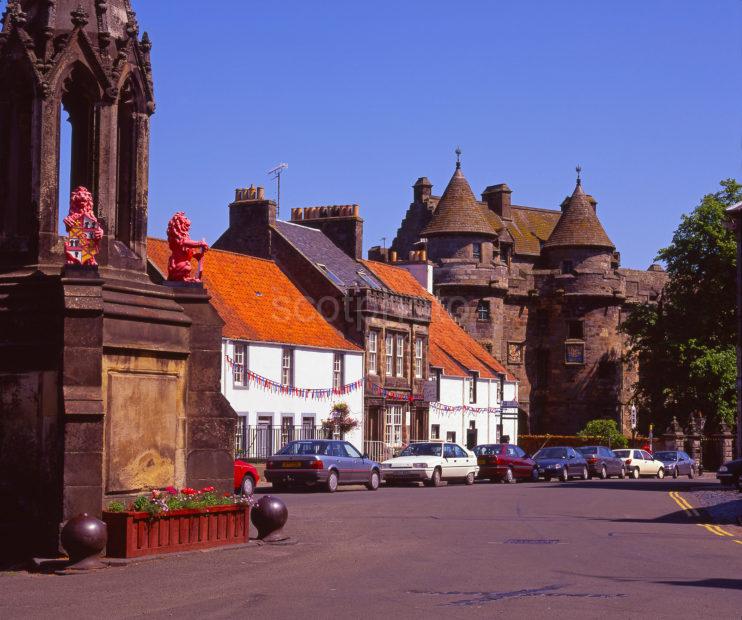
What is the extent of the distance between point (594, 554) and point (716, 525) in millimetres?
8025

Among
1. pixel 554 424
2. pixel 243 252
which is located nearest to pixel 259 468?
pixel 243 252

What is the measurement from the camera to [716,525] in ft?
83.6

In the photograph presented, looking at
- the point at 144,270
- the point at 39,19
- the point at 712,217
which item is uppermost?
the point at 712,217

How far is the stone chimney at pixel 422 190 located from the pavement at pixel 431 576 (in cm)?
7303

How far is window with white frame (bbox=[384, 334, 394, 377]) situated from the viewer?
5897cm

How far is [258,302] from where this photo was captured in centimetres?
5231

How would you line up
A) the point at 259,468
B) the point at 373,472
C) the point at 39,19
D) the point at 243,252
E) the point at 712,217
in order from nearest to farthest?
the point at 39,19, the point at 373,472, the point at 259,468, the point at 243,252, the point at 712,217

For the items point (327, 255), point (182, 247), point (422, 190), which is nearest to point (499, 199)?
point (422, 190)

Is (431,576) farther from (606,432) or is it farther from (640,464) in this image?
(606,432)

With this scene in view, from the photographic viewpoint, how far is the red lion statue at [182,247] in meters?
19.5

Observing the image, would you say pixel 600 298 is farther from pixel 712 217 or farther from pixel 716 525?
pixel 716 525

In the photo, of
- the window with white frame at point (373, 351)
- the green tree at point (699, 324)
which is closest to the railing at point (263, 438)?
the window with white frame at point (373, 351)

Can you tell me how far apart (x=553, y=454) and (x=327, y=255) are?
578 inches

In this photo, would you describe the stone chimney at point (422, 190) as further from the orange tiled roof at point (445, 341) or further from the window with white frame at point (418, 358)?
the window with white frame at point (418, 358)
